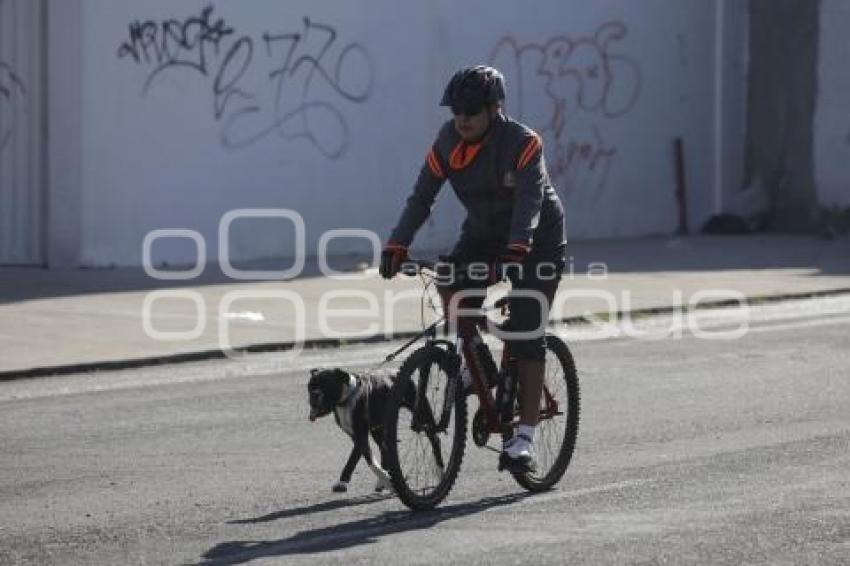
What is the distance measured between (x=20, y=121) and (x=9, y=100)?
21cm

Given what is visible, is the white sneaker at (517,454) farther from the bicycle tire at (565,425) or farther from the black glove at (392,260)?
the black glove at (392,260)

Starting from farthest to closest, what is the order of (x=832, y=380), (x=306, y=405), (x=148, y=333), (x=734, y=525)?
(x=148, y=333)
(x=832, y=380)
(x=306, y=405)
(x=734, y=525)

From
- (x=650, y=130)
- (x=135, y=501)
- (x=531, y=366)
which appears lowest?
(x=135, y=501)

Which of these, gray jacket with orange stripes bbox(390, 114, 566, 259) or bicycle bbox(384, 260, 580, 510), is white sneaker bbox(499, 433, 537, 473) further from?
gray jacket with orange stripes bbox(390, 114, 566, 259)

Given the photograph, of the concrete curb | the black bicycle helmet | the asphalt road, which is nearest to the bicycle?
the asphalt road

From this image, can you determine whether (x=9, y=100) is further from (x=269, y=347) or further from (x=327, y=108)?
(x=269, y=347)

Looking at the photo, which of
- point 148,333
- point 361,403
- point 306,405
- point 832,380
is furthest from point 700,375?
point 361,403

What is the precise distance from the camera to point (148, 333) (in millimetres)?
14633

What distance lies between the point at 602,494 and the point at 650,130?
1630 cm

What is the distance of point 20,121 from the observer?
18.6 metres

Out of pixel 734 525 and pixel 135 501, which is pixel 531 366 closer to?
pixel 734 525

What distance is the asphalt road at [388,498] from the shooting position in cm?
756

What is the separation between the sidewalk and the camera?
14.0 metres

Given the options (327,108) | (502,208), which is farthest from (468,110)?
(327,108)
